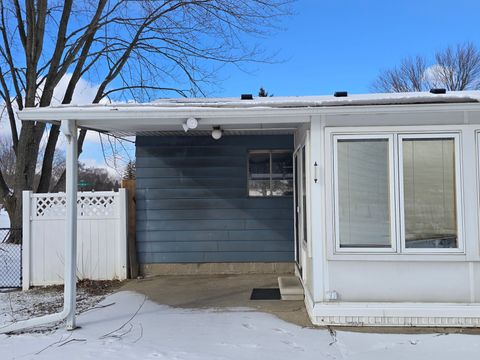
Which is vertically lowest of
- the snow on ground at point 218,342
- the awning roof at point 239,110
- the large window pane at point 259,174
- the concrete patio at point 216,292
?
the snow on ground at point 218,342

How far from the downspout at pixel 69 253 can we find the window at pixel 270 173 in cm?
357

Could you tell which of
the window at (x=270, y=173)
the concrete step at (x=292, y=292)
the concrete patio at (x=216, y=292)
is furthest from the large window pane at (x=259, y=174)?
the concrete step at (x=292, y=292)

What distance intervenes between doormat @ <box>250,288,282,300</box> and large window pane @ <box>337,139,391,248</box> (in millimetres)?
1699

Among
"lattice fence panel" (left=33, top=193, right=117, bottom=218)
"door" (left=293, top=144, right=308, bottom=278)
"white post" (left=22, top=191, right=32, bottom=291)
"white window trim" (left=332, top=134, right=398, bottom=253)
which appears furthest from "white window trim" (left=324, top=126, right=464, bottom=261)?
"white post" (left=22, top=191, right=32, bottom=291)

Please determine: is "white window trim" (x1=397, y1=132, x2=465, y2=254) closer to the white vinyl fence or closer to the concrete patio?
the concrete patio

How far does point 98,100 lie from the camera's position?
15.6 metres

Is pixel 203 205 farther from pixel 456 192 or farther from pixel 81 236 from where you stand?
pixel 456 192

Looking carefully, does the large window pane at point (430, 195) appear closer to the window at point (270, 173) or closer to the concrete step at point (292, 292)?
the concrete step at point (292, 292)

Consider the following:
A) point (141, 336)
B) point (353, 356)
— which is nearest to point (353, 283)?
point (353, 356)

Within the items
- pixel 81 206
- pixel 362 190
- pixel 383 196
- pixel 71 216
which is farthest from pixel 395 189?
pixel 81 206

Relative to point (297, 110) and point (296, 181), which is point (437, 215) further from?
point (296, 181)

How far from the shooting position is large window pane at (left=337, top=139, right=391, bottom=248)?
204 inches

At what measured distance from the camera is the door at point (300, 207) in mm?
6324

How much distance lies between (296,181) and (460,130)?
2863 millimetres
